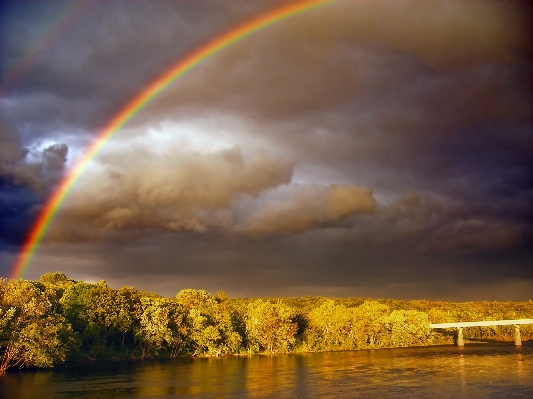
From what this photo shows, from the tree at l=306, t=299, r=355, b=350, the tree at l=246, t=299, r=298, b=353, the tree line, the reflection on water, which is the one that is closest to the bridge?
the tree line

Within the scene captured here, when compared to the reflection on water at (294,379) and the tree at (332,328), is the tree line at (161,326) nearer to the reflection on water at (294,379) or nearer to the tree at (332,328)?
the tree at (332,328)

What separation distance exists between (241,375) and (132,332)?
5582 cm

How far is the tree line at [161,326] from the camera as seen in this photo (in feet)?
349

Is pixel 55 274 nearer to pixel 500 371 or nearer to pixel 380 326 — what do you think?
pixel 380 326

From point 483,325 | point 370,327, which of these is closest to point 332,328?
point 370,327

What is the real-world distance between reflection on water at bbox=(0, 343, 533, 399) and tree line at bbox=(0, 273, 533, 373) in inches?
297

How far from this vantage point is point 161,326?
14000 centimetres

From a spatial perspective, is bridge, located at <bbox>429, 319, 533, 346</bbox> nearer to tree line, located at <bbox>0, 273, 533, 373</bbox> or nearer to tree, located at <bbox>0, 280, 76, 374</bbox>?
tree line, located at <bbox>0, 273, 533, 373</bbox>

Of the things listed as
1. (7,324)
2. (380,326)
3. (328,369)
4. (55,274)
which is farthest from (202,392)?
(55,274)

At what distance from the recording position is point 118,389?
266 feet

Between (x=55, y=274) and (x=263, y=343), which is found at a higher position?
(x=55, y=274)

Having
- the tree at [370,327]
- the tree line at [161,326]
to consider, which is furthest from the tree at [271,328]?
the tree at [370,327]

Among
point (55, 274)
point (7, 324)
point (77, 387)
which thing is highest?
point (55, 274)

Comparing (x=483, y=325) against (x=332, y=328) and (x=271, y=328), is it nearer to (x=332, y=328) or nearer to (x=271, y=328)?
(x=332, y=328)
